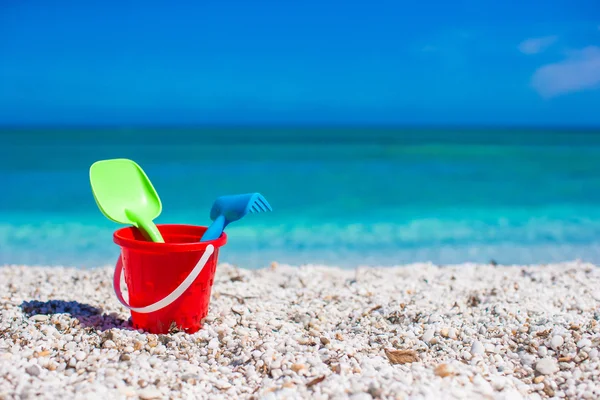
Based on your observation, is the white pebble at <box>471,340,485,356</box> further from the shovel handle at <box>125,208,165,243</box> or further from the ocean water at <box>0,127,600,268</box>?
the ocean water at <box>0,127,600,268</box>

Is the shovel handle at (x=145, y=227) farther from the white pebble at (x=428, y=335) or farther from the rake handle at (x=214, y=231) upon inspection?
the white pebble at (x=428, y=335)

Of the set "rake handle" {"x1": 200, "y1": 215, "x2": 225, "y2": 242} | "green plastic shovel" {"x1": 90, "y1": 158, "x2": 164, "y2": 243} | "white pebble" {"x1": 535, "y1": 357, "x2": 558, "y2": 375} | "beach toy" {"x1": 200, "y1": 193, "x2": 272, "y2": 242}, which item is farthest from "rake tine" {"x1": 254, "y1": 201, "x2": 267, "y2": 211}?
"white pebble" {"x1": 535, "y1": 357, "x2": 558, "y2": 375}

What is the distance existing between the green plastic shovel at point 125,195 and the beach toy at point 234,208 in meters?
0.28

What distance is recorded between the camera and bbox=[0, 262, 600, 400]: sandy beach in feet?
7.17

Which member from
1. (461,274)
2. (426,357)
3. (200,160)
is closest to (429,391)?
(426,357)

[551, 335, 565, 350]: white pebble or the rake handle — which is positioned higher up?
the rake handle

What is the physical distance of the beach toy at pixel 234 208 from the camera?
2.81 meters

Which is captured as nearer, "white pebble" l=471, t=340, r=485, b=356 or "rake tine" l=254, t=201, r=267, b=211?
"white pebble" l=471, t=340, r=485, b=356

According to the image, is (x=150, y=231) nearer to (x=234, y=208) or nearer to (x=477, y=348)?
(x=234, y=208)

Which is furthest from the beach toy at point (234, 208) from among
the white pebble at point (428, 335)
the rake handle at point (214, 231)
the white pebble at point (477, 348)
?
the white pebble at point (477, 348)

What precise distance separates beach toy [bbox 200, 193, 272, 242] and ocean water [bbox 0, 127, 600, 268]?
8.85ft

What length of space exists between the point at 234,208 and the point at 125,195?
608 millimetres

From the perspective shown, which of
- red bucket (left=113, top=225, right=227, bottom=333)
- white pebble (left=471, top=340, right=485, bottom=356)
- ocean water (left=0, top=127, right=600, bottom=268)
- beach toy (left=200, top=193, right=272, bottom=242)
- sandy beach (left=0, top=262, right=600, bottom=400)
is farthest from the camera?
ocean water (left=0, top=127, right=600, bottom=268)

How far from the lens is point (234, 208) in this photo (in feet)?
9.37
